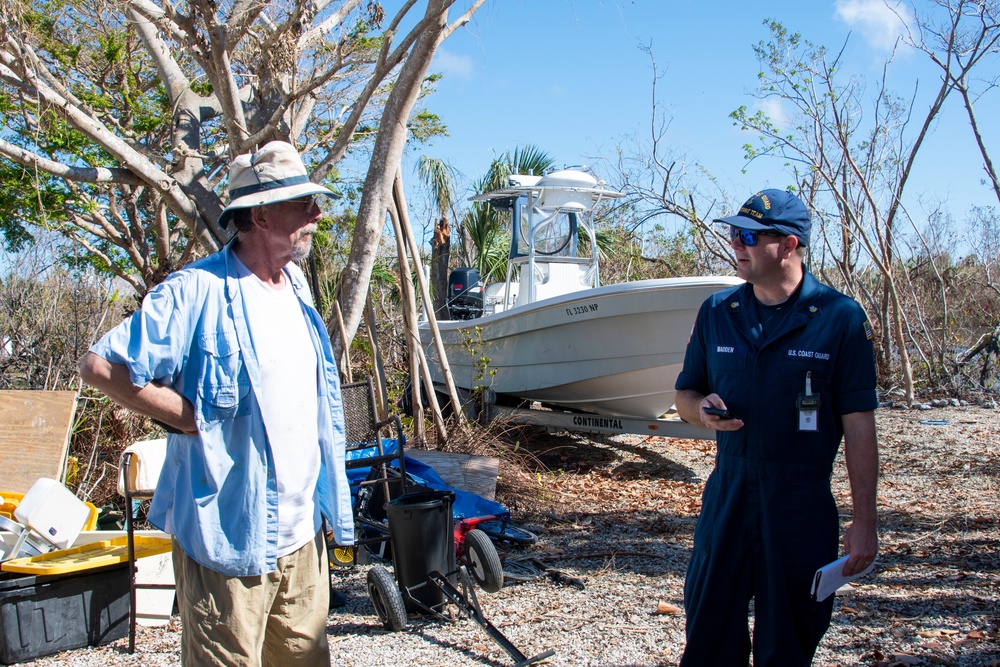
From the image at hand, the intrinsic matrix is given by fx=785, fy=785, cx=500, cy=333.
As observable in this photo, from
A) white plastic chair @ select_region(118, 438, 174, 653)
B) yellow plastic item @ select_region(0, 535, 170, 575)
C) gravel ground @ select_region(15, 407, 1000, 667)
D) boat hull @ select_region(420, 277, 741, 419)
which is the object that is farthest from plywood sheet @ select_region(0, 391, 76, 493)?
boat hull @ select_region(420, 277, 741, 419)

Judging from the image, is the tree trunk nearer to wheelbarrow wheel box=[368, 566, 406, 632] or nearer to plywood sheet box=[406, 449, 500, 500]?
plywood sheet box=[406, 449, 500, 500]

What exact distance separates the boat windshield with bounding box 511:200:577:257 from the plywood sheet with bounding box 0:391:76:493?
5.72 m

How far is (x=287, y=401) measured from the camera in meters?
2.17

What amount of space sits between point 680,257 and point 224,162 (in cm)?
1001

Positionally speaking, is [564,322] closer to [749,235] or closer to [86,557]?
[86,557]

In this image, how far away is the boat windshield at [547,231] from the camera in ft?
31.8

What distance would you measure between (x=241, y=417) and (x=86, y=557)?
8.71 ft

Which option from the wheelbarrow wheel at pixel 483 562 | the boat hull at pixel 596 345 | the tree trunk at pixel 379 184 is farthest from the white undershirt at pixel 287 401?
the boat hull at pixel 596 345

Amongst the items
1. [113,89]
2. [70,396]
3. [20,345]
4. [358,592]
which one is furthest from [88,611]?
[113,89]

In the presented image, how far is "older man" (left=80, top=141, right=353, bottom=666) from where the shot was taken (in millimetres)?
1996

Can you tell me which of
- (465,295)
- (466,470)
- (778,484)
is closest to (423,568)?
(778,484)

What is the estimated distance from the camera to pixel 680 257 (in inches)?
622

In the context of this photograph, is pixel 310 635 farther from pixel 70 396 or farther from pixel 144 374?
pixel 70 396

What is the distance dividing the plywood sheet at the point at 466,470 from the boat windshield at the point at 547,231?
373 cm
